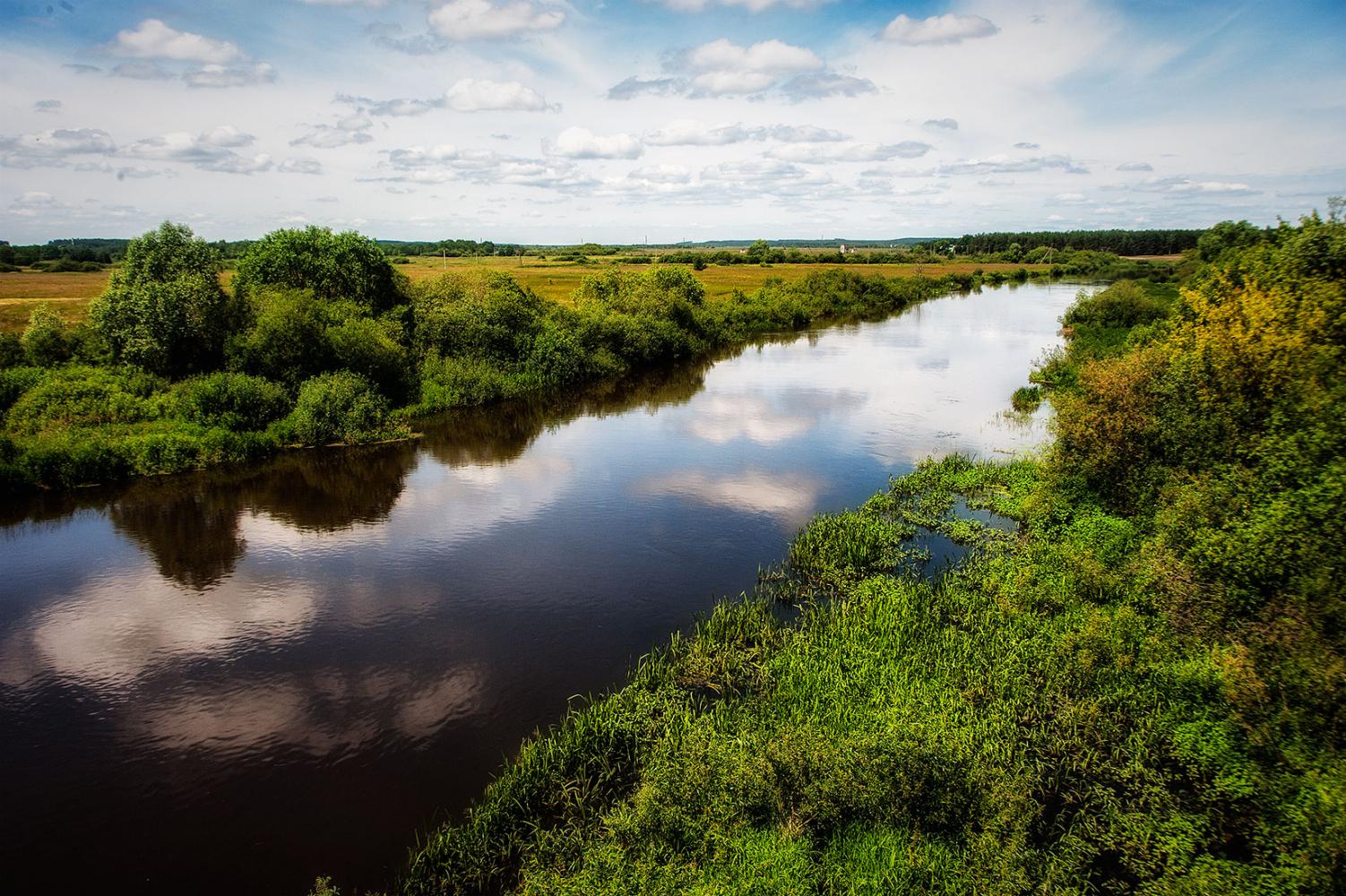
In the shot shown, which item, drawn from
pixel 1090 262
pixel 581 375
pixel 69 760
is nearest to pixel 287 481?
pixel 69 760

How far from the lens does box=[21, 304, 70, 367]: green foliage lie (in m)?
32.0

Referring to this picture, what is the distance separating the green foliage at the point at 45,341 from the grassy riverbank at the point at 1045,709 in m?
35.5

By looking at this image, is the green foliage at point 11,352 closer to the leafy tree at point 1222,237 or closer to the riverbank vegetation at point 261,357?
the riverbank vegetation at point 261,357

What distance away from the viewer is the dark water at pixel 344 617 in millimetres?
11734

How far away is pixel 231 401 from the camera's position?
103ft

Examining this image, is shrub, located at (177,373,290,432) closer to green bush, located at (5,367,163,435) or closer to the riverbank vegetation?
the riverbank vegetation

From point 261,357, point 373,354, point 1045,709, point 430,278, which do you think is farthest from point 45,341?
point 1045,709

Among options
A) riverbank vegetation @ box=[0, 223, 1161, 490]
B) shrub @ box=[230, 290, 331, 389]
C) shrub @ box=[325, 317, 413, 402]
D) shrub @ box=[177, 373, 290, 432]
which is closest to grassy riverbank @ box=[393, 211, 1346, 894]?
riverbank vegetation @ box=[0, 223, 1161, 490]

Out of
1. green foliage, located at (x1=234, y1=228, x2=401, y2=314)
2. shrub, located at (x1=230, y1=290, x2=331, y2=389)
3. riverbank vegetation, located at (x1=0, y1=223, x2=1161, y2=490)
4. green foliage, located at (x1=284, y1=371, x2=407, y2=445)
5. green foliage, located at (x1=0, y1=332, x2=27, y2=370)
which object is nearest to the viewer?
riverbank vegetation, located at (x1=0, y1=223, x2=1161, y2=490)

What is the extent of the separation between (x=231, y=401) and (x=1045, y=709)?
113 feet

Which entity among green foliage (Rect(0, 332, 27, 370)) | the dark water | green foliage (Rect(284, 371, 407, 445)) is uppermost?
green foliage (Rect(0, 332, 27, 370))

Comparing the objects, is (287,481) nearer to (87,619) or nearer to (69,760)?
(87,619)

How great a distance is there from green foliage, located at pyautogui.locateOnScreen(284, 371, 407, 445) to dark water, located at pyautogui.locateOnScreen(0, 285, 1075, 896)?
1.77 meters

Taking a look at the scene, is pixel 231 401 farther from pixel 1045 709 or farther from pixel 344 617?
pixel 1045 709
